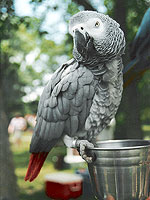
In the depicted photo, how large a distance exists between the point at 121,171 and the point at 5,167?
3.27ft

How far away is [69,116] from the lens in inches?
27.0

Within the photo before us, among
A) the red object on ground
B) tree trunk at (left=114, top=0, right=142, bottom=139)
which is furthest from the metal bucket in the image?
the red object on ground

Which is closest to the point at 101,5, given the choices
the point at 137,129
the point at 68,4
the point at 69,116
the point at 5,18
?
the point at 68,4

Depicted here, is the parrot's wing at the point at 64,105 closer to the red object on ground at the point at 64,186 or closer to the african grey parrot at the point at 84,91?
the african grey parrot at the point at 84,91

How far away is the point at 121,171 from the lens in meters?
0.57

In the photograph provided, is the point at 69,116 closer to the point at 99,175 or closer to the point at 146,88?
the point at 99,175

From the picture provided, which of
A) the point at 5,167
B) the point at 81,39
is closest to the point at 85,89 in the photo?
the point at 81,39

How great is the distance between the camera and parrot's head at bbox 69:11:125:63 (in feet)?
1.93

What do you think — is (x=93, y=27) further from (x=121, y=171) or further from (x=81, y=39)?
(x=121, y=171)

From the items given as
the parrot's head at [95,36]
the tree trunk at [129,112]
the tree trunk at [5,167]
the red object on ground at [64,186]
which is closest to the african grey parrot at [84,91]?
the parrot's head at [95,36]

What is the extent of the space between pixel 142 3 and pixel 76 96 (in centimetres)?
83

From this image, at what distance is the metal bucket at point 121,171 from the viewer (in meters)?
0.55

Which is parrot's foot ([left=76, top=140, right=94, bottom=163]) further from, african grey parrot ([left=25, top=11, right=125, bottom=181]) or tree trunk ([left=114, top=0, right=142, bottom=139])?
tree trunk ([left=114, top=0, right=142, bottom=139])

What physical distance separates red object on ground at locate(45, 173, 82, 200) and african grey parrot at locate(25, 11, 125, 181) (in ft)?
3.09
